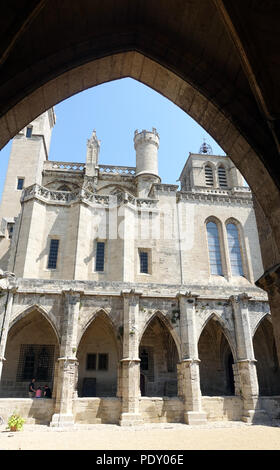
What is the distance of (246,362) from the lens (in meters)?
14.1

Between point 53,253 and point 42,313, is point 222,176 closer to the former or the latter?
point 53,253

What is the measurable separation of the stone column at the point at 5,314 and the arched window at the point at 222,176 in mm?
22940

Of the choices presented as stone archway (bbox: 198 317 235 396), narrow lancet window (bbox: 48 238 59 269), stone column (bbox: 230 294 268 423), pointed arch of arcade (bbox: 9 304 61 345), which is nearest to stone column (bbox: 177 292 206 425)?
stone column (bbox: 230 294 268 423)

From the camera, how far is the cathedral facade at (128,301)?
43.3ft

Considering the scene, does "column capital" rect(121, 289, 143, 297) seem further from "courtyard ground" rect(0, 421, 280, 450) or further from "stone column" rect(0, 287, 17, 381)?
"courtyard ground" rect(0, 421, 280, 450)

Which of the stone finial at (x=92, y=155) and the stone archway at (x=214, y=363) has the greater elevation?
the stone finial at (x=92, y=155)

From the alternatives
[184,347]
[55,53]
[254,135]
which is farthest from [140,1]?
[184,347]

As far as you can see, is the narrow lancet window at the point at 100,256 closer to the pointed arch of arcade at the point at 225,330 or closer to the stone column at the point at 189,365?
the stone column at the point at 189,365

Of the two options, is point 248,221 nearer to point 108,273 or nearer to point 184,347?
point 108,273

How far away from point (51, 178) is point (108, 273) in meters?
11.6

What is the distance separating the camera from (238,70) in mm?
5098

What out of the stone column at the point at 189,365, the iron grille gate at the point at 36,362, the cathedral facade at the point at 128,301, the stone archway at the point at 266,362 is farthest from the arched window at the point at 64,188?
the stone archway at the point at 266,362

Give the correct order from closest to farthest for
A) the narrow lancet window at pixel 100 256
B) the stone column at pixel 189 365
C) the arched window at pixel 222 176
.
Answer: the stone column at pixel 189 365 < the narrow lancet window at pixel 100 256 < the arched window at pixel 222 176

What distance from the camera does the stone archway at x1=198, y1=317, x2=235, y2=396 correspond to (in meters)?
16.9
